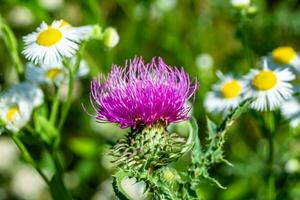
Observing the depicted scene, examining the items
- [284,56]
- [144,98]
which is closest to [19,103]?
[144,98]

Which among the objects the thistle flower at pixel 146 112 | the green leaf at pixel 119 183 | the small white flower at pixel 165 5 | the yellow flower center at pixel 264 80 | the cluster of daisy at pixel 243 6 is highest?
the small white flower at pixel 165 5

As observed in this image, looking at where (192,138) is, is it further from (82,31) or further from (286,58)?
(286,58)

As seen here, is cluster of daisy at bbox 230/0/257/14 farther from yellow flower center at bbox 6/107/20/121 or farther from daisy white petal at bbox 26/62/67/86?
yellow flower center at bbox 6/107/20/121

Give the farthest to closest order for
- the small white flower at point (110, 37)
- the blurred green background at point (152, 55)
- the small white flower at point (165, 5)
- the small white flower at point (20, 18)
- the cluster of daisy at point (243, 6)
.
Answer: the small white flower at point (20, 18) → the small white flower at point (165, 5) → the blurred green background at point (152, 55) → the cluster of daisy at point (243, 6) → the small white flower at point (110, 37)

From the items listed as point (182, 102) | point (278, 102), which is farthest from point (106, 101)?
point (278, 102)

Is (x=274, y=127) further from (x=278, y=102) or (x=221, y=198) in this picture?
(x=221, y=198)

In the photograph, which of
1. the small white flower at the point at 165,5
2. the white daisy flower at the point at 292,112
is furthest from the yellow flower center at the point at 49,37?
the small white flower at the point at 165,5

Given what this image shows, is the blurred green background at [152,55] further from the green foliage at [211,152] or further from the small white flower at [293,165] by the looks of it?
the green foliage at [211,152]
